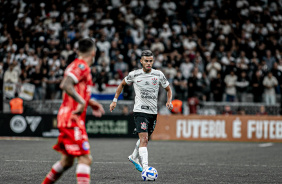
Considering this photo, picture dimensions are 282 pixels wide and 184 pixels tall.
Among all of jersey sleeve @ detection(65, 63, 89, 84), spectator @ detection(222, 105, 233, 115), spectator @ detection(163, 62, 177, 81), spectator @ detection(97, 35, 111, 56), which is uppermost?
spectator @ detection(97, 35, 111, 56)

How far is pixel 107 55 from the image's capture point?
22.8 metres

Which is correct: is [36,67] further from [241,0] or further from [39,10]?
[241,0]

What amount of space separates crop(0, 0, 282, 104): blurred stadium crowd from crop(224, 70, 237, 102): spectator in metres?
0.04

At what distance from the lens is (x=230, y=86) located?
21.3 m

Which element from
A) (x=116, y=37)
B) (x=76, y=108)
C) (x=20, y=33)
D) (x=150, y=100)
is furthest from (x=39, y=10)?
(x=76, y=108)

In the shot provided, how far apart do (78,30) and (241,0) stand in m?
8.82

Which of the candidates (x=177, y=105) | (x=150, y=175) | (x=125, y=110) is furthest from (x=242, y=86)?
(x=150, y=175)

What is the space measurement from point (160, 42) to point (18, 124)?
24.1 ft

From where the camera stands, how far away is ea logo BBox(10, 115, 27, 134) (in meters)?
21.0

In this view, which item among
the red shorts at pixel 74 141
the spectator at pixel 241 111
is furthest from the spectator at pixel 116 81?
the red shorts at pixel 74 141

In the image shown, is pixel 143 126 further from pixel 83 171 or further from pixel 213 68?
pixel 213 68

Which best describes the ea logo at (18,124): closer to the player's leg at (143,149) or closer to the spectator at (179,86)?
the spectator at (179,86)

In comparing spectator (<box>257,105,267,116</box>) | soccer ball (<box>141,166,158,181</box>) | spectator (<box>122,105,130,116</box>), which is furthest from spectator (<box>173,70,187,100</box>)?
soccer ball (<box>141,166,158,181</box>)

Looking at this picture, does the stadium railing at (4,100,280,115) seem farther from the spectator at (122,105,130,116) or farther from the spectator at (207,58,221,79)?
the spectator at (207,58,221,79)
